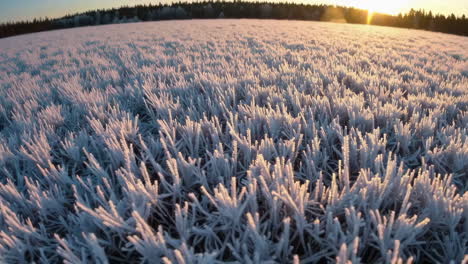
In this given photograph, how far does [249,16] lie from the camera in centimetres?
3316

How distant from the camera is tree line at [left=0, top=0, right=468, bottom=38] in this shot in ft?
89.3

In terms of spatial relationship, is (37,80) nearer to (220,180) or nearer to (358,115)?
(220,180)

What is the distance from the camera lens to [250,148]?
1.45m

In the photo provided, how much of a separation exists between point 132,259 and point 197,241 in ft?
0.91

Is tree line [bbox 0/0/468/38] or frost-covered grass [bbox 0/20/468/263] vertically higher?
tree line [bbox 0/0/468/38]

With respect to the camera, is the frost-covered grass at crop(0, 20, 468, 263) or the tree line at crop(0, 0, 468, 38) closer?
the frost-covered grass at crop(0, 20, 468, 263)

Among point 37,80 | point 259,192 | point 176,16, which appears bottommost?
point 259,192

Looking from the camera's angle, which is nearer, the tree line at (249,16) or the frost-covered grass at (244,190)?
the frost-covered grass at (244,190)

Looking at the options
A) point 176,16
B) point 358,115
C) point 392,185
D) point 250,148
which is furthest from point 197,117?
point 176,16

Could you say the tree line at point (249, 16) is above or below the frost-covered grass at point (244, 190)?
above

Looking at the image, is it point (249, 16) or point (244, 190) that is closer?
point (244, 190)

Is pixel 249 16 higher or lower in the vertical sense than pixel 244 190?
higher

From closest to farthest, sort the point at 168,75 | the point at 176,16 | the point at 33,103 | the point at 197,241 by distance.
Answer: the point at 197,241
the point at 33,103
the point at 168,75
the point at 176,16

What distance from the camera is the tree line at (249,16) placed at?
1072 inches
